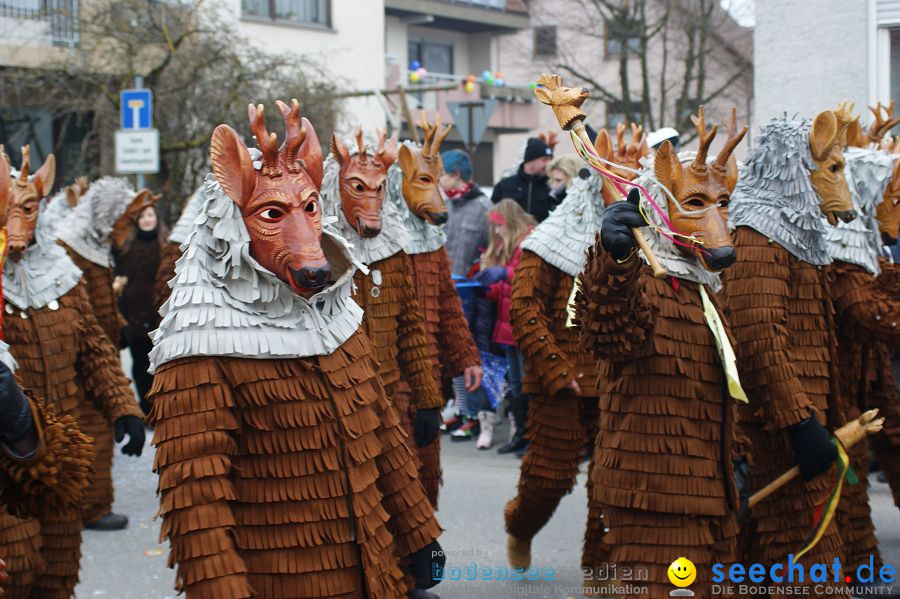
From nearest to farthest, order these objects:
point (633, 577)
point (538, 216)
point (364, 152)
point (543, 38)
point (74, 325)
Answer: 1. point (633, 577)
2. point (74, 325)
3. point (364, 152)
4. point (538, 216)
5. point (543, 38)

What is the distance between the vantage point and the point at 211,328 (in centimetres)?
341

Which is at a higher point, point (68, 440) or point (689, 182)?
point (689, 182)

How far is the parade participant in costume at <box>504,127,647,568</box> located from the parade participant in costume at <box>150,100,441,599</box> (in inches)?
103

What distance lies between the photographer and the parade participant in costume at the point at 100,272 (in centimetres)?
732

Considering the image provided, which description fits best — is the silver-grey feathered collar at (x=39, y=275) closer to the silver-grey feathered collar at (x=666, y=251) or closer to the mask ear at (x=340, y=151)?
the mask ear at (x=340, y=151)

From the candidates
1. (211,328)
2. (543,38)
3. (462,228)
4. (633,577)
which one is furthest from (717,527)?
(543,38)

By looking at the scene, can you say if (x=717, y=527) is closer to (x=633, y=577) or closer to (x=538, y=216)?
(x=633, y=577)

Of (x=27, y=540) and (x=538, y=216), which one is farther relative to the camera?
(x=538, y=216)

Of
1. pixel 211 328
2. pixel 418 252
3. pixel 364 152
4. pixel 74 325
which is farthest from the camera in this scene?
pixel 418 252

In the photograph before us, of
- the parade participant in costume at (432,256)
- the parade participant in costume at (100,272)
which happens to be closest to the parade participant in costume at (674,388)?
the parade participant in costume at (432,256)

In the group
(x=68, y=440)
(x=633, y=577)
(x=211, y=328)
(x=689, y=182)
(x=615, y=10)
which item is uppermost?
(x=615, y=10)

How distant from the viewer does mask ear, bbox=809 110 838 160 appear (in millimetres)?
5359

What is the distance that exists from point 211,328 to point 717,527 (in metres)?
2.12

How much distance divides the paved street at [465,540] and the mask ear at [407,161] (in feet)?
7.17
